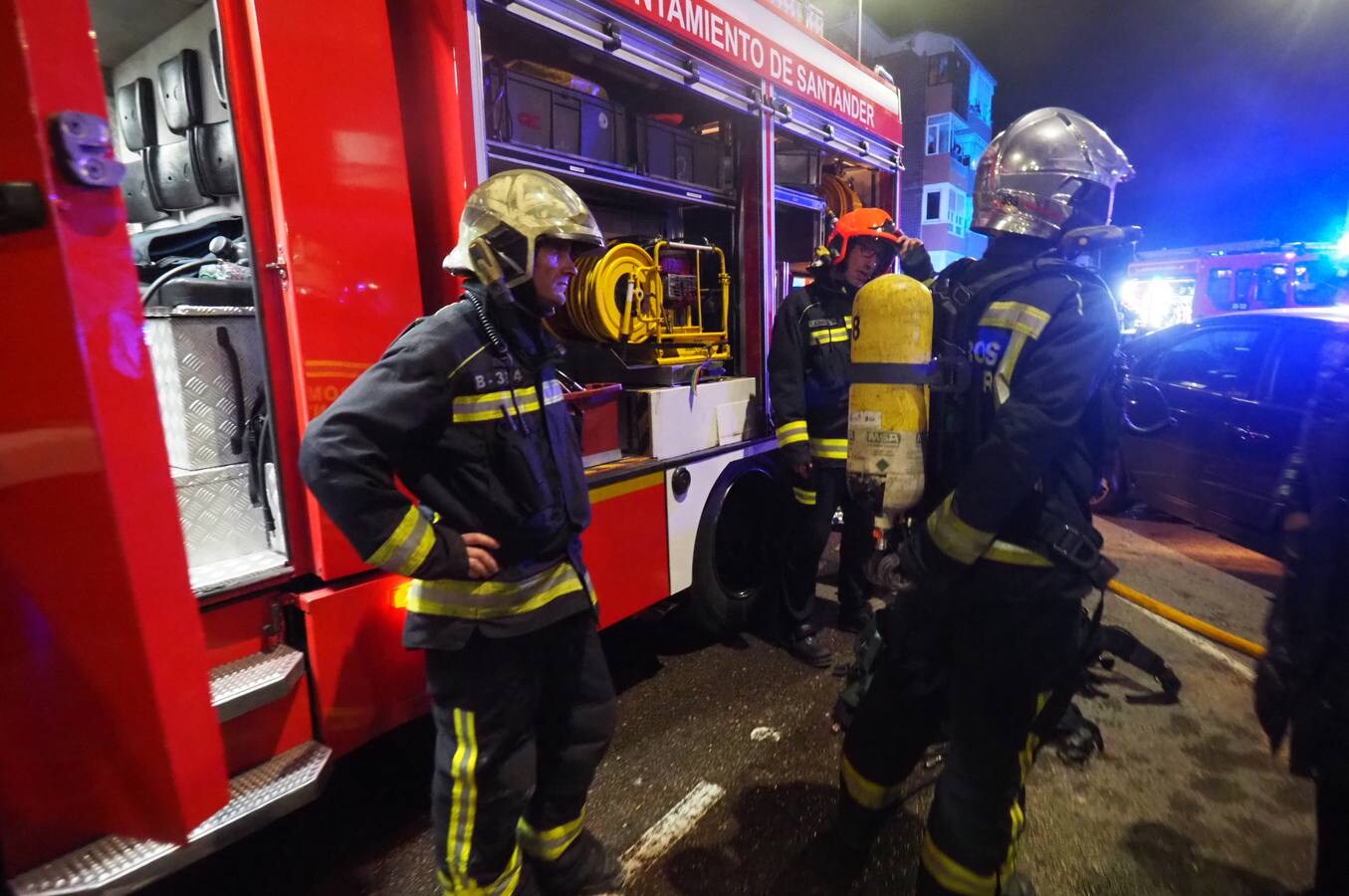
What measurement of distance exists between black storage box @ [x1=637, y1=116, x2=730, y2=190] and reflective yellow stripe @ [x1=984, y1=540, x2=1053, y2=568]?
2455mm

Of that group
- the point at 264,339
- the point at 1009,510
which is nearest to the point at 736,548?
the point at 1009,510

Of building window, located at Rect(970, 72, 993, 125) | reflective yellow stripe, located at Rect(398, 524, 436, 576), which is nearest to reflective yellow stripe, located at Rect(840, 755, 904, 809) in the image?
reflective yellow stripe, located at Rect(398, 524, 436, 576)

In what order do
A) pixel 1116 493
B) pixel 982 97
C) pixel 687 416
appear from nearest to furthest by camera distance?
pixel 687 416 → pixel 1116 493 → pixel 982 97

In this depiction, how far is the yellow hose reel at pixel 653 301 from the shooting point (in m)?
2.99

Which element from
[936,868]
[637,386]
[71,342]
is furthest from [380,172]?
[936,868]

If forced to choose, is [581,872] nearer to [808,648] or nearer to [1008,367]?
[808,648]

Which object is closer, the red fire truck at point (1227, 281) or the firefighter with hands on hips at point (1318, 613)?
the firefighter with hands on hips at point (1318, 613)

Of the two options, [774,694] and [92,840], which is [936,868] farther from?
[92,840]

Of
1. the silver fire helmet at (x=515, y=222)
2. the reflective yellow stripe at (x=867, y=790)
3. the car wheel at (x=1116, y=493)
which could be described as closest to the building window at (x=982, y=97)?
the car wheel at (x=1116, y=493)

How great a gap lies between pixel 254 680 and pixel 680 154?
293 centimetres

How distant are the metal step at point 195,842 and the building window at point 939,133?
31.9m

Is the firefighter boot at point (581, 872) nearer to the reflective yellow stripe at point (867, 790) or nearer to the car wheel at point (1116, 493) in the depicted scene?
the reflective yellow stripe at point (867, 790)

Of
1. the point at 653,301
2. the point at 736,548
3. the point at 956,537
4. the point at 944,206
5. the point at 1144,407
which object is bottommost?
the point at 736,548

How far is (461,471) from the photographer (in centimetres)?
165
